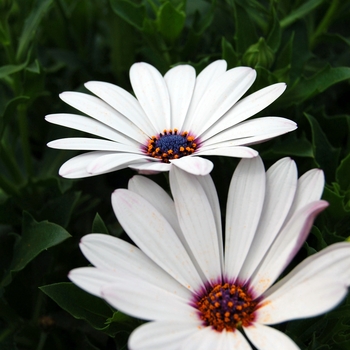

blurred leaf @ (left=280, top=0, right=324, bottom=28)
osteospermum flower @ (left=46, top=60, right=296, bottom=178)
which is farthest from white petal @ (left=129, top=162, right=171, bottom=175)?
blurred leaf @ (left=280, top=0, right=324, bottom=28)

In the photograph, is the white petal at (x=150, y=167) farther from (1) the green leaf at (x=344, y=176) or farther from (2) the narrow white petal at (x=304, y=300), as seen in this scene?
(1) the green leaf at (x=344, y=176)

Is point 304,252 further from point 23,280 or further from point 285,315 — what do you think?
point 23,280

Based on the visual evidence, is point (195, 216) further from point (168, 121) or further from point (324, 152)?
point (324, 152)

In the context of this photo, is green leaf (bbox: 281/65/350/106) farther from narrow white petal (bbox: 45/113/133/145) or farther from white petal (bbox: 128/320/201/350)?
white petal (bbox: 128/320/201/350)

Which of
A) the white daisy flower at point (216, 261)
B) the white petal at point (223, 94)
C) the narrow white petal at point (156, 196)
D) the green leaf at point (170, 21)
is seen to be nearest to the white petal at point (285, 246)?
the white daisy flower at point (216, 261)

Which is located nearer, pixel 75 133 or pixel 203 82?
pixel 203 82

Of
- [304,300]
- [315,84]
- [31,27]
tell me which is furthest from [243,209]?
[31,27]

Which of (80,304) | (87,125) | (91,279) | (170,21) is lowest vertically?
(80,304)
